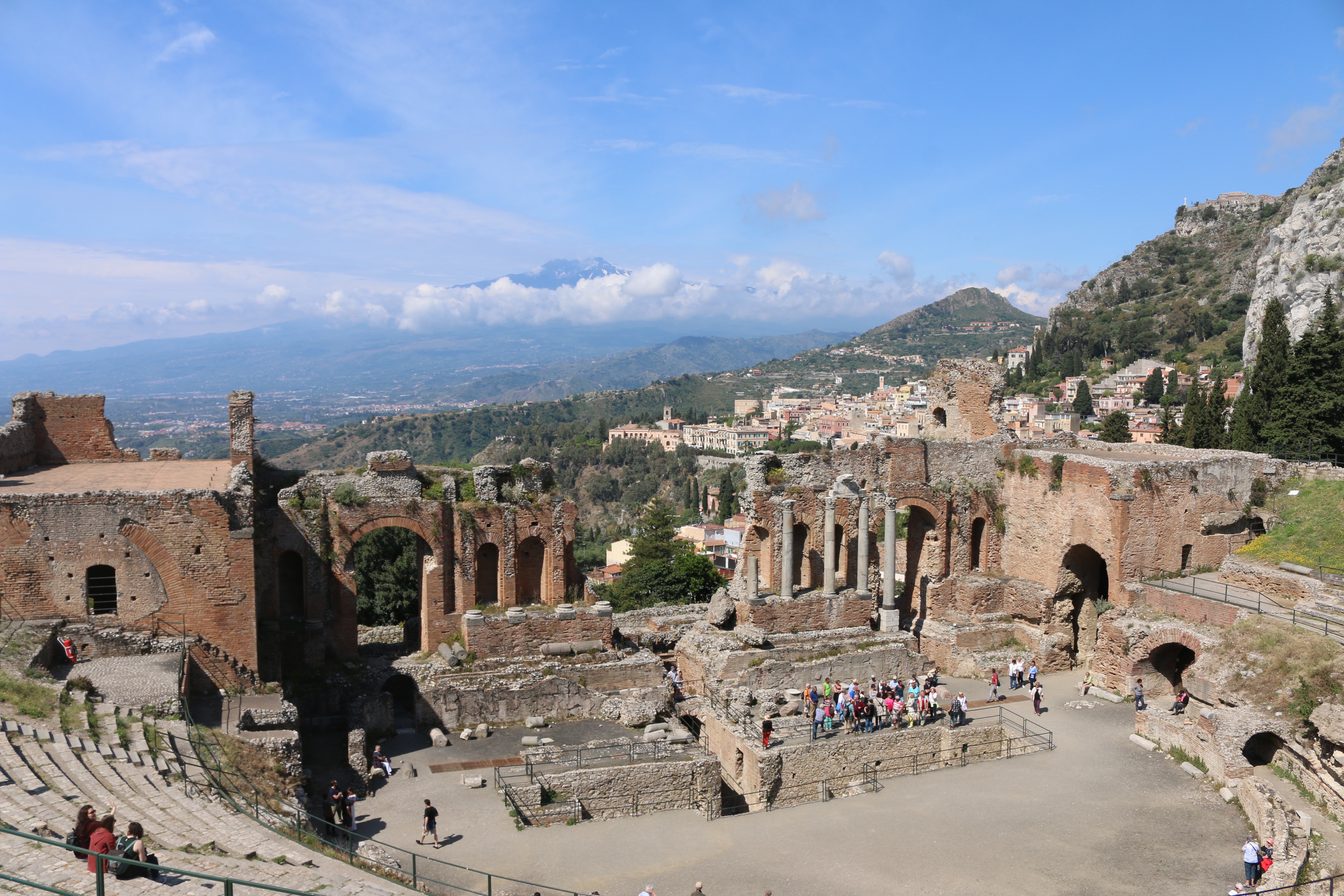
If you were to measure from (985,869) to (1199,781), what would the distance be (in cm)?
725

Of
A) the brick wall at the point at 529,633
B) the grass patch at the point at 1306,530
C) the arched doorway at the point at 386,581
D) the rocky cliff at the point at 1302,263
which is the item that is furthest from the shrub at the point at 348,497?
the rocky cliff at the point at 1302,263

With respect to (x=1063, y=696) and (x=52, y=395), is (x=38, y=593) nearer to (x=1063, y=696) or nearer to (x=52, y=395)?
(x=52, y=395)

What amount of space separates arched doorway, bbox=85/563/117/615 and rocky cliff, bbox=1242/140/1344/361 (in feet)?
208

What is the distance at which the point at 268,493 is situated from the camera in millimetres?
24250

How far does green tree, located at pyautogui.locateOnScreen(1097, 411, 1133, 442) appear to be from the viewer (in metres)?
56.3

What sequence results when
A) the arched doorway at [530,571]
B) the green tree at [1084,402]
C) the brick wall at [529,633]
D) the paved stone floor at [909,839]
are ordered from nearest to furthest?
the paved stone floor at [909,839]
the brick wall at [529,633]
the arched doorway at [530,571]
the green tree at [1084,402]

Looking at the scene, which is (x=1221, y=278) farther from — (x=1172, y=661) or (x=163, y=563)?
(x=163, y=563)

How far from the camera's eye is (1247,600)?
2461 centimetres

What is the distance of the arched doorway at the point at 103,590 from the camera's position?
19.9m

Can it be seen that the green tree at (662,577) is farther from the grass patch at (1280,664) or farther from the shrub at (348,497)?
the grass patch at (1280,664)

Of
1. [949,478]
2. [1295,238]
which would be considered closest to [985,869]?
[949,478]

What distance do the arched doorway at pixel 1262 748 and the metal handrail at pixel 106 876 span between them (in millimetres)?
20563

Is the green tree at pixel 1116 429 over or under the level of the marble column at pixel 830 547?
over

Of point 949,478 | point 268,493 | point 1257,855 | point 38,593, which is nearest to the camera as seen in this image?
point 1257,855
